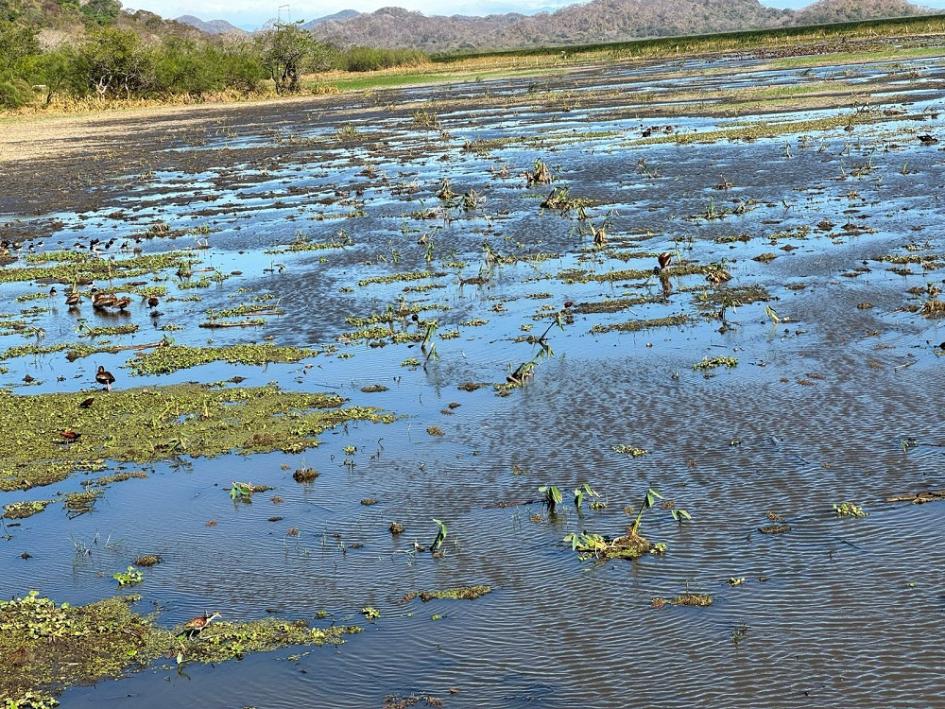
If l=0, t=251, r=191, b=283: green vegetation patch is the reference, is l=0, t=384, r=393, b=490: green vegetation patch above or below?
below

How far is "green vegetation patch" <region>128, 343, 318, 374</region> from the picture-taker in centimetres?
1168

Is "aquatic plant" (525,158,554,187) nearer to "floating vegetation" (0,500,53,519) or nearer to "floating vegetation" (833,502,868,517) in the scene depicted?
"floating vegetation" (0,500,53,519)

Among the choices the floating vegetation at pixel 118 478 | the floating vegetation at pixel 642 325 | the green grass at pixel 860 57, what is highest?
the green grass at pixel 860 57

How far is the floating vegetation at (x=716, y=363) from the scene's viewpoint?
1033 centimetres

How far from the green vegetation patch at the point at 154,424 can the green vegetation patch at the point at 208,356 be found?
0.81 m

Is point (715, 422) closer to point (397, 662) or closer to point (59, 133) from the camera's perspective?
point (397, 662)

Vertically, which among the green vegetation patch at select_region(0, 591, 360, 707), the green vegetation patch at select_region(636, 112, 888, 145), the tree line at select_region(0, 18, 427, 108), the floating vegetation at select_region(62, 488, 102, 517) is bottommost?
the green vegetation patch at select_region(0, 591, 360, 707)

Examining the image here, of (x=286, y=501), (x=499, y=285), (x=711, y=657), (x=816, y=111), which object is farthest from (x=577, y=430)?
(x=816, y=111)

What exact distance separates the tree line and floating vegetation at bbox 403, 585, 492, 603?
2322 inches

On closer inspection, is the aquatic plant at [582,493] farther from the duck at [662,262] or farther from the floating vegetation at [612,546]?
the duck at [662,262]

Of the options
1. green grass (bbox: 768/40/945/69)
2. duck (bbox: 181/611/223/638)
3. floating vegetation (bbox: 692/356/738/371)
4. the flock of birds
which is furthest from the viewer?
green grass (bbox: 768/40/945/69)

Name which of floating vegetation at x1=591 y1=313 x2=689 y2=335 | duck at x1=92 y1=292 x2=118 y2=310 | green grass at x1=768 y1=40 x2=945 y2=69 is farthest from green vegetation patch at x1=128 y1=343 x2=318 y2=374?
green grass at x1=768 y1=40 x2=945 y2=69

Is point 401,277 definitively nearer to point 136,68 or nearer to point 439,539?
point 439,539

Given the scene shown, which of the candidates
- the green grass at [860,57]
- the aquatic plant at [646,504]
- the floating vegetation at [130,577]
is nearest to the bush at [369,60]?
the green grass at [860,57]
